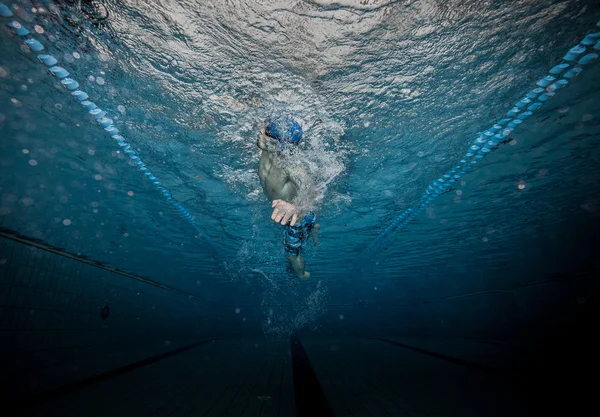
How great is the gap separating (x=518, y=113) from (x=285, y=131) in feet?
22.2

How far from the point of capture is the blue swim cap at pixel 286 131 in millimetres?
6573

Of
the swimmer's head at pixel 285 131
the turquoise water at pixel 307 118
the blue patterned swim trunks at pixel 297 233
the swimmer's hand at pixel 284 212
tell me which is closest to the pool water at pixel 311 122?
the turquoise water at pixel 307 118

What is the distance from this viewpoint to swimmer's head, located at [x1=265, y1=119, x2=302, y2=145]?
6.58 metres

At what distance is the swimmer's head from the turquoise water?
40cm

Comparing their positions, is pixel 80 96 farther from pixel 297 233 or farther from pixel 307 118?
pixel 297 233

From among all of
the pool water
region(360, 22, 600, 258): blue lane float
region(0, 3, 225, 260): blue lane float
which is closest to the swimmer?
the pool water

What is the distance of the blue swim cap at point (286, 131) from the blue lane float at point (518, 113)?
5.89m

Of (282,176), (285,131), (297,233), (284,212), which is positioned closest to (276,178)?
(282,176)

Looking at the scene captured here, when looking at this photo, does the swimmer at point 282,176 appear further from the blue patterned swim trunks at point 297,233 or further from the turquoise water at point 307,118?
the turquoise water at point 307,118

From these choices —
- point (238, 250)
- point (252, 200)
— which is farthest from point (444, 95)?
point (238, 250)

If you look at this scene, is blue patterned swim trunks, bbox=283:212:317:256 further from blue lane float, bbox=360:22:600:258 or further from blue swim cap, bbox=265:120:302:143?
blue lane float, bbox=360:22:600:258

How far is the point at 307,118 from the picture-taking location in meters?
7.05

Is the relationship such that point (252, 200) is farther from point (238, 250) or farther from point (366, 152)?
point (238, 250)

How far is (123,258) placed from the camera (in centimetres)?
2388
